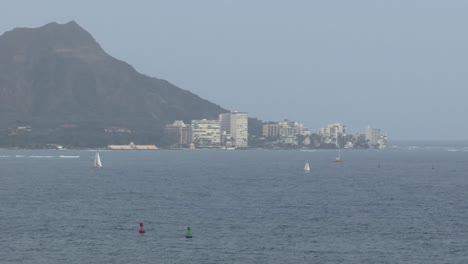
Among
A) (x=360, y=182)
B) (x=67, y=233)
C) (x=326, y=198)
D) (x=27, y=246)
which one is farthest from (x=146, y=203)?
(x=360, y=182)

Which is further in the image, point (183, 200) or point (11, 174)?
point (11, 174)

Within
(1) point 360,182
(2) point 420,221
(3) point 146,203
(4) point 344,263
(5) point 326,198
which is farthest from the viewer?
(1) point 360,182

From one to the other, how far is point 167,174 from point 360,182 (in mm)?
41622

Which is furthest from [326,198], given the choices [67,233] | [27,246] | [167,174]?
[167,174]

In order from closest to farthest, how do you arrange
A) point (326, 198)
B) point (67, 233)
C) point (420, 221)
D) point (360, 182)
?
point (67, 233) < point (420, 221) < point (326, 198) < point (360, 182)

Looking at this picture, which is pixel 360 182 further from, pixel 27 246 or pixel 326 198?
pixel 27 246

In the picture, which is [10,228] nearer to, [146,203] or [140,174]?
[146,203]

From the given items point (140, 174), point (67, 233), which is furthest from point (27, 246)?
point (140, 174)

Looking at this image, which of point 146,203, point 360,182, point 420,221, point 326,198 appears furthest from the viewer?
point 360,182

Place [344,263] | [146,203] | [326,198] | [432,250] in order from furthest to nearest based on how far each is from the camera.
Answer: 1. [326,198]
2. [146,203]
3. [432,250]
4. [344,263]

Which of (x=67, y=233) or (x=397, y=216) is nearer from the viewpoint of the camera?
(x=67, y=233)

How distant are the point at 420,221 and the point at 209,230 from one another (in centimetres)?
2104

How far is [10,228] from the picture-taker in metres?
84.5

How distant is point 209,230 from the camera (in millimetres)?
84375
